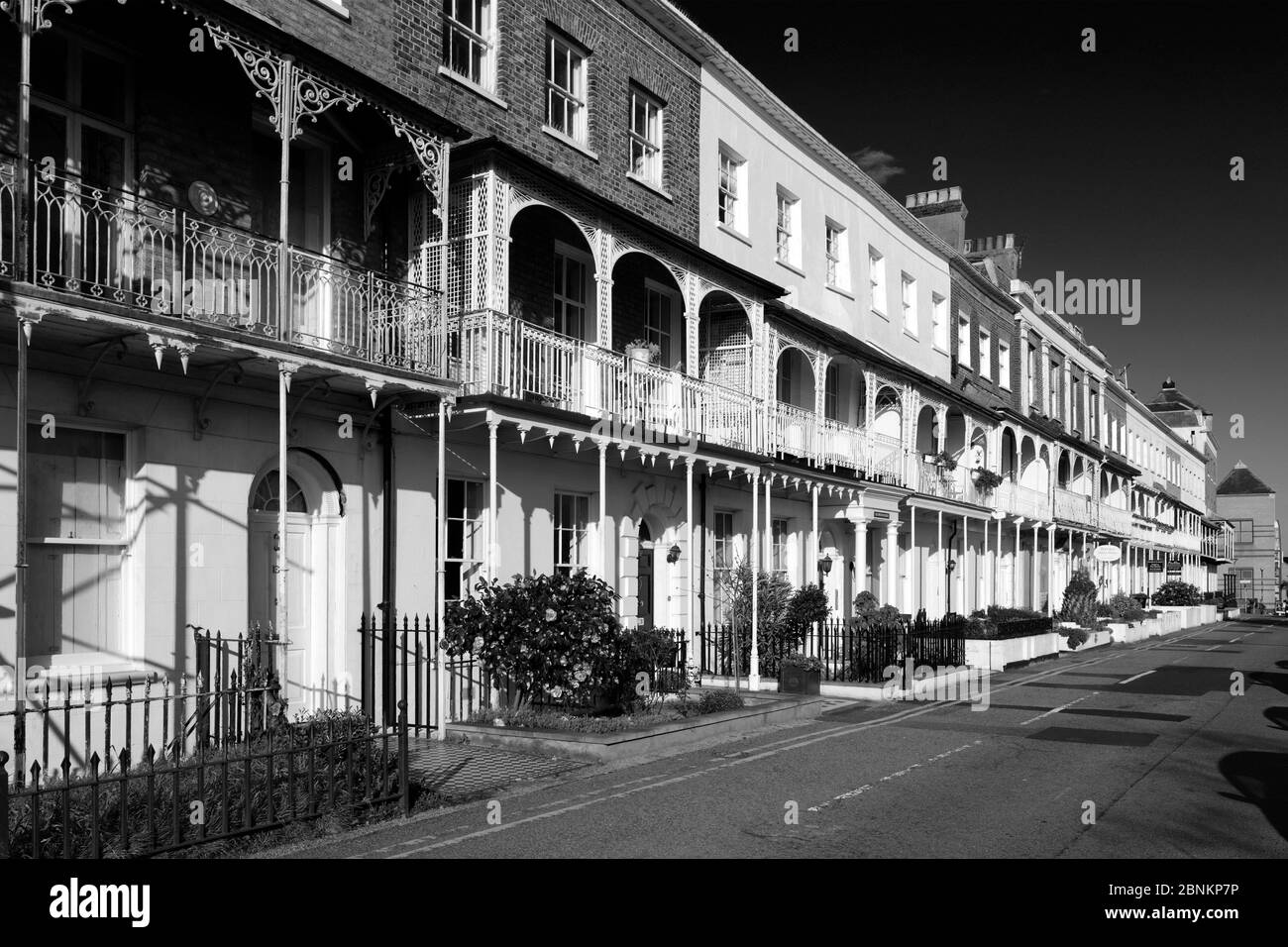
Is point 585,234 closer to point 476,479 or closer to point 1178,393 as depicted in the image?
point 476,479

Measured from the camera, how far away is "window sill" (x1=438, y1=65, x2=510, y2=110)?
47.5 feet

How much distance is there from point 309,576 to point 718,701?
5.38 m

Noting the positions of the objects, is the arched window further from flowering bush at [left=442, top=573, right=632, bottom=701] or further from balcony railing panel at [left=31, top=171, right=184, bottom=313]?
balcony railing panel at [left=31, top=171, right=184, bottom=313]

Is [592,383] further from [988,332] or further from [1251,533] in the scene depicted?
[1251,533]

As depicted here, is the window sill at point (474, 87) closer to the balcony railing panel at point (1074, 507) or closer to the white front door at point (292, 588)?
the white front door at point (292, 588)

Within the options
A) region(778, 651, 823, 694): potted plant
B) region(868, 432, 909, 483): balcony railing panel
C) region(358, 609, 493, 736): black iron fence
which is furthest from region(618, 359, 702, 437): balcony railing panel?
region(868, 432, 909, 483): balcony railing panel

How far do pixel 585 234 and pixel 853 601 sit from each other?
506 inches

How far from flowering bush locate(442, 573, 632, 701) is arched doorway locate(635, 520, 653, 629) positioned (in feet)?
18.3

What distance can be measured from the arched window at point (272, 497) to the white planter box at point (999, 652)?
14825 mm

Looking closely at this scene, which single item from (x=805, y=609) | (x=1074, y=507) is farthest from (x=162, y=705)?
(x=1074, y=507)

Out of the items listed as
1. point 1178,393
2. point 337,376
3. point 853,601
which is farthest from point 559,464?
point 1178,393

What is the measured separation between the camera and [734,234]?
70.8ft

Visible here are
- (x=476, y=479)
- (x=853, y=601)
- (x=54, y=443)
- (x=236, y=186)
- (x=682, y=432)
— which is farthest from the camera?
(x=853, y=601)

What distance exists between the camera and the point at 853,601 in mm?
25656
